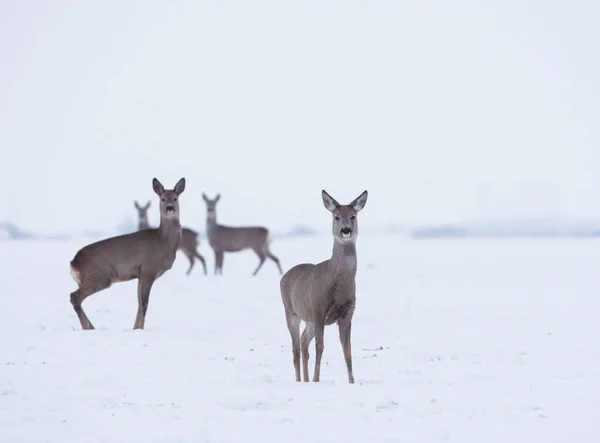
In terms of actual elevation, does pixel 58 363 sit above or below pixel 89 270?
below

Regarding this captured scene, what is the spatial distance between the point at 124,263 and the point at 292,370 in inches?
193

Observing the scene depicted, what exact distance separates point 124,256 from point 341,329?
6.34 m

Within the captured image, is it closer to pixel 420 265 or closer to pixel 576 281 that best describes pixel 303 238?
pixel 420 265

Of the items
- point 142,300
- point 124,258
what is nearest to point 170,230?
point 124,258

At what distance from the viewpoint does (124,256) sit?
15383 mm

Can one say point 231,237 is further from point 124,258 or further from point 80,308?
point 80,308

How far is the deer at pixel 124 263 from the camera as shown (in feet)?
50.0

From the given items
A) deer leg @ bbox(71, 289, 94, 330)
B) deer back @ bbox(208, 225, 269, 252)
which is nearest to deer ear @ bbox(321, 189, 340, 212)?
deer leg @ bbox(71, 289, 94, 330)

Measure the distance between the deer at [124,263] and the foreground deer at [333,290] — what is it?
5324 mm

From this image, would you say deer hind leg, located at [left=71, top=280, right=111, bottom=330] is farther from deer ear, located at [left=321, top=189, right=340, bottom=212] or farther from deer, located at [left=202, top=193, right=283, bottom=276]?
deer, located at [left=202, top=193, right=283, bottom=276]

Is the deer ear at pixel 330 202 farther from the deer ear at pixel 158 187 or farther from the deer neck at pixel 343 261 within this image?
the deer ear at pixel 158 187

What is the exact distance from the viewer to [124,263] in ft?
50.4

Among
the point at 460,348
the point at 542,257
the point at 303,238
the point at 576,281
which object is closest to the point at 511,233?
the point at 303,238

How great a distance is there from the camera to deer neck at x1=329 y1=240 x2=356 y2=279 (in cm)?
1020
